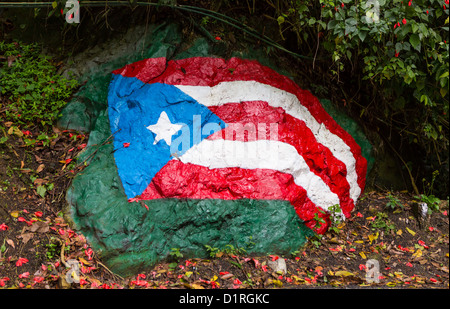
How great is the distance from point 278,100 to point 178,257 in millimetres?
1815

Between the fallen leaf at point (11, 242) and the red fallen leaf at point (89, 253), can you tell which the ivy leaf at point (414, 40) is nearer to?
the red fallen leaf at point (89, 253)

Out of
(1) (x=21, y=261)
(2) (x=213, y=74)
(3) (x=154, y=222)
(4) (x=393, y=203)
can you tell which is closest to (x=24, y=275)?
(1) (x=21, y=261)

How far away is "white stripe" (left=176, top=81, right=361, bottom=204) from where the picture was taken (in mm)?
3550

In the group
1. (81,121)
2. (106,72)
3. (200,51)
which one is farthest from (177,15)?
(81,121)

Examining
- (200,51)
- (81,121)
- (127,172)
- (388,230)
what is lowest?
(388,230)

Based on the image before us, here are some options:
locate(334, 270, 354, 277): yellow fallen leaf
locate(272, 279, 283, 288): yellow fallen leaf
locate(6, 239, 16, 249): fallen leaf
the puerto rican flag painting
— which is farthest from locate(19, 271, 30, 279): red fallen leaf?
locate(334, 270, 354, 277): yellow fallen leaf

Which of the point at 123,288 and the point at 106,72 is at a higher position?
the point at 106,72

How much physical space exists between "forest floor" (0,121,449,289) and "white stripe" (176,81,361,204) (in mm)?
546

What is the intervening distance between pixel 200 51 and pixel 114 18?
1.01 metres

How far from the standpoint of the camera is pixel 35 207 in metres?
3.03

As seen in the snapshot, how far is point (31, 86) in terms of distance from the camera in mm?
3576

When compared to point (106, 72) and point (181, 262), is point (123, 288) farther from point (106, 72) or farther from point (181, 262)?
point (106, 72)

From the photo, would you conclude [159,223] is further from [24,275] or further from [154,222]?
[24,275]

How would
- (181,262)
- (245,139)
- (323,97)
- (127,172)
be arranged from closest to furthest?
(181,262)
(127,172)
(245,139)
(323,97)
